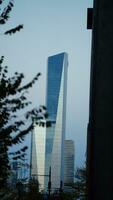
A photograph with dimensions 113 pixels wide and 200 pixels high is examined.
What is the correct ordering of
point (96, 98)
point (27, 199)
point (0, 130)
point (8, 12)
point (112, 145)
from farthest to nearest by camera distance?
1. point (27, 199)
2. point (8, 12)
3. point (0, 130)
4. point (96, 98)
5. point (112, 145)

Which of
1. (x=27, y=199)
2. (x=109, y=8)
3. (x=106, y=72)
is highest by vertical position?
(x=109, y=8)

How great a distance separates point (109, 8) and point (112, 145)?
1.13 metres

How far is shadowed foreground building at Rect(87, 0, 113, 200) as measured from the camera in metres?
3.96

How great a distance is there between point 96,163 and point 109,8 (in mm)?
1276

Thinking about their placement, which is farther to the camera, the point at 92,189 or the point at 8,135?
the point at 8,135

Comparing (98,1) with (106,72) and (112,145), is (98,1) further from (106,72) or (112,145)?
(112,145)

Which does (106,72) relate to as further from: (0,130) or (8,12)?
(8,12)

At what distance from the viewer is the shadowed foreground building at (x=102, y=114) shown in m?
3.96

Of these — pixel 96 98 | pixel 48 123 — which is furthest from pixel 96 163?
pixel 48 123

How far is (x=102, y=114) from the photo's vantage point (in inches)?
157

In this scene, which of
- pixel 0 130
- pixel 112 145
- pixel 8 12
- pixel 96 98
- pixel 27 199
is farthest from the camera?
pixel 27 199

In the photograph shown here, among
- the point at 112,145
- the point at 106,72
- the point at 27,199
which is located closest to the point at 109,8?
the point at 106,72

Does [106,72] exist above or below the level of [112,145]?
above

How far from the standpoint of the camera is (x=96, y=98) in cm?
423
